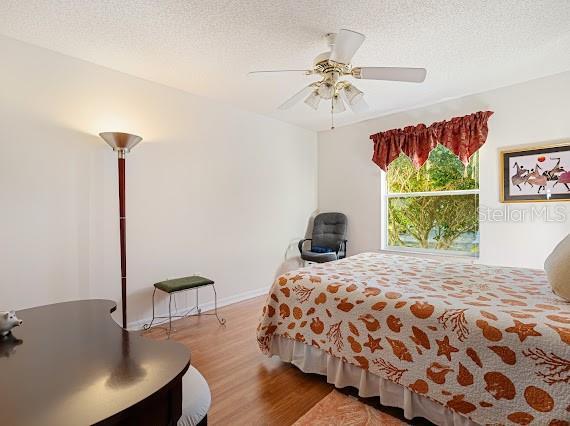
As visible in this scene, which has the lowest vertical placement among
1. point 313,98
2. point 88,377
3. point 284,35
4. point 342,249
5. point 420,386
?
point 420,386

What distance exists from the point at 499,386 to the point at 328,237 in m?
3.31

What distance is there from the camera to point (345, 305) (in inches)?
73.7

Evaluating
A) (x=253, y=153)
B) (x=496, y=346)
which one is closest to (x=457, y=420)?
(x=496, y=346)

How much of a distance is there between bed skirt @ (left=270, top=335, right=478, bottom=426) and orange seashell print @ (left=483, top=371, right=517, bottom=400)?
0.22 meters

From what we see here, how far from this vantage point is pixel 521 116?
3133 millimetres

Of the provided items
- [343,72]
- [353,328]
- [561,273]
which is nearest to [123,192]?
[343,72]

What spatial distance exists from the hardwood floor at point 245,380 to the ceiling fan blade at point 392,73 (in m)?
2.12

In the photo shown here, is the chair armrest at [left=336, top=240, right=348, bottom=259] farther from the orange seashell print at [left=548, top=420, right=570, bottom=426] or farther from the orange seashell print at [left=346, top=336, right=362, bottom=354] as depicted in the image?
the orange seashell print at [left=548, top=420, right=570, bottom=426]

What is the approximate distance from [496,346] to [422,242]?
9.30ft

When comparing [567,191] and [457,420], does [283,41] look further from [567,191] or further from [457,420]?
[567,191]

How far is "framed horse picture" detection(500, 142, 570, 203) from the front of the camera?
2924 millimetres

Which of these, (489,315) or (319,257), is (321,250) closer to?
(319,257)

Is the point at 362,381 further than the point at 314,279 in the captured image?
No

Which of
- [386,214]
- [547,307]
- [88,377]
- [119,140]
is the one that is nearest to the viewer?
[88,377]
